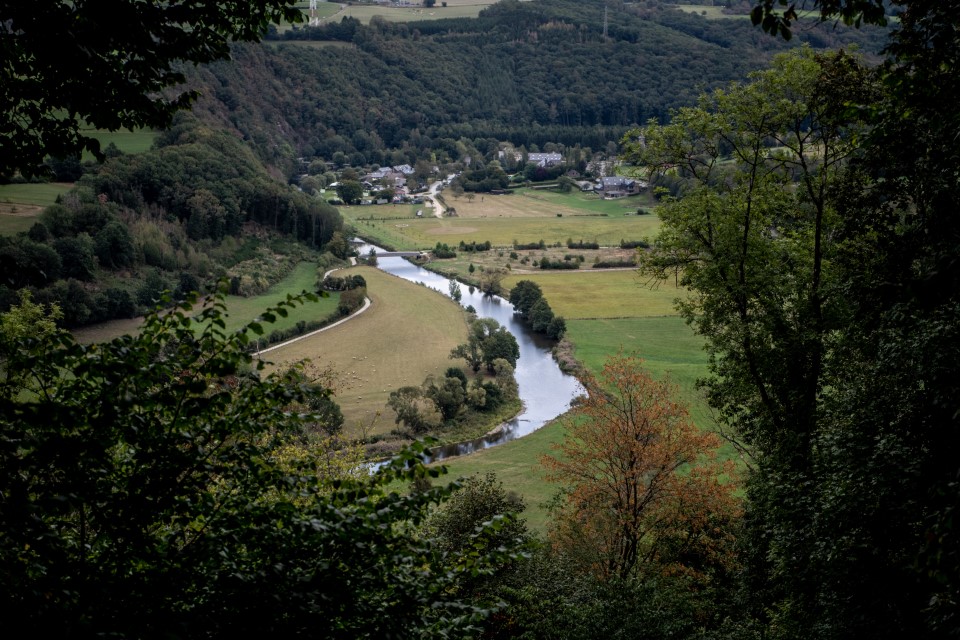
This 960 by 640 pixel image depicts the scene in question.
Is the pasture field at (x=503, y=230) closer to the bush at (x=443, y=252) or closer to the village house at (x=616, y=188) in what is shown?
the bush at (x=443, y=252)

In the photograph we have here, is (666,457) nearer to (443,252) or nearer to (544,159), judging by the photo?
(443,252)

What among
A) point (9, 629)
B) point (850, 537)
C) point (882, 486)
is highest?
point (9, 629)

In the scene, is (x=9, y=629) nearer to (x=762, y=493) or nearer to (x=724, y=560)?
(x=762, y=493)

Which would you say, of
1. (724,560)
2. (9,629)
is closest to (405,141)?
(724,560)

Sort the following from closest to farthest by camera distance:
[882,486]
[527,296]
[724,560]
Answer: [882,486], [724,560], [527,296]

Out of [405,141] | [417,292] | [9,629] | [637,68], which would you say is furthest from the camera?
[637,68]

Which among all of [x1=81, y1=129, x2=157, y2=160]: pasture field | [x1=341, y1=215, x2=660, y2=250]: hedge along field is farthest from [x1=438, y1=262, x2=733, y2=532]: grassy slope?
[x1=81, y1=129, x2=157, y2=160]: pasture field

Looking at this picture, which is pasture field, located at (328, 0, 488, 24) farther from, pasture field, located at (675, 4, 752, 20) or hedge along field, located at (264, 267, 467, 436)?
hedge along field, located at (264, 267, 467, 436)
